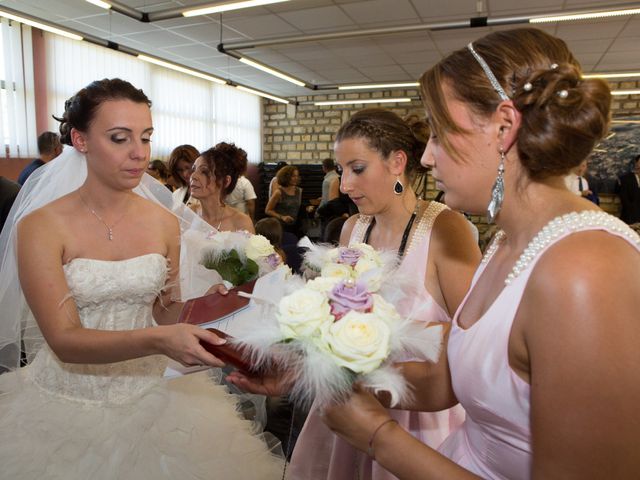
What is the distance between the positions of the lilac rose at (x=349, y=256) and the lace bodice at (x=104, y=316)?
2.78ft

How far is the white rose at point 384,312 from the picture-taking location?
952 mm

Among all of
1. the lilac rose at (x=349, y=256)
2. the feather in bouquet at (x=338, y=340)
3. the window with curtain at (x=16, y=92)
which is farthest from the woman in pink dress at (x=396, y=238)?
the window with curtain at (x=16, y=92)

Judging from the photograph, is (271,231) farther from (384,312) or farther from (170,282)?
(384,312)

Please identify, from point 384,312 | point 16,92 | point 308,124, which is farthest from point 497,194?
point 308,124

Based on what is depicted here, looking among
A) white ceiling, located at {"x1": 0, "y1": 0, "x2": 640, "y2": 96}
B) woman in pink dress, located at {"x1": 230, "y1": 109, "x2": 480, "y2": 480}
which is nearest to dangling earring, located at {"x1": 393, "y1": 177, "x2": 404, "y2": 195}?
woman in pink dress, located at {"x1": 230, "y1": 109, "x2": 480, "y2": 480}

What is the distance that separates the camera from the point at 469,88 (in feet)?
3.49

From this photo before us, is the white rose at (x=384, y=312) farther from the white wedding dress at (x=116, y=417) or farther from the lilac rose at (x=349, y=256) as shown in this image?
the white wedding dress at (x=116, y=417)

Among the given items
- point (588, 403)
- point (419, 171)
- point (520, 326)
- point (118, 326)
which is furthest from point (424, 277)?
point (118, 326)

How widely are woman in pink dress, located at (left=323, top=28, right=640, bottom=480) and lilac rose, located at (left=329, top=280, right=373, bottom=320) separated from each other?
0.74ft

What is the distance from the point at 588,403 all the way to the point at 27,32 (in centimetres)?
910

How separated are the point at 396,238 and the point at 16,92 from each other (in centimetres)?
771

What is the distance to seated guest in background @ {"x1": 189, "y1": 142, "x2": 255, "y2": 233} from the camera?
365cm

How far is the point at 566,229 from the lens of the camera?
94cm

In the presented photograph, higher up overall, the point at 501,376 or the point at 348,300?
the point at 348,300
